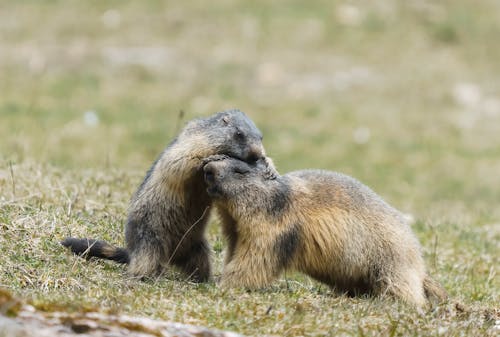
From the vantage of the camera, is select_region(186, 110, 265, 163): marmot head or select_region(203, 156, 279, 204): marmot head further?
select_region(186, 110, 265, 163): marmot head

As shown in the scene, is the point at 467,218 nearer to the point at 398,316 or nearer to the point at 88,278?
the point at 398,316

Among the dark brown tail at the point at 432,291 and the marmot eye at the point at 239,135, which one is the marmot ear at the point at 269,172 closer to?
the marmot eye at the point at 239,135

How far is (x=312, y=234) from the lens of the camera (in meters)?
7.57

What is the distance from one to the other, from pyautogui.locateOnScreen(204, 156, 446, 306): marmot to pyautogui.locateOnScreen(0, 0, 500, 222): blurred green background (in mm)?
6175

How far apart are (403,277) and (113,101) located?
40.5 ft

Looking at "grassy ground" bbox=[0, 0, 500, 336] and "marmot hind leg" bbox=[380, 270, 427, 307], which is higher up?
"grassy ground" bbox=[0, 0, 500, 336]

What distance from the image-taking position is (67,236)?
26.4ft

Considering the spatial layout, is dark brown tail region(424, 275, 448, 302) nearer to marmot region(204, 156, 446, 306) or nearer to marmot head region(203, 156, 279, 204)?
marmot region(204, 156, 446, 306)

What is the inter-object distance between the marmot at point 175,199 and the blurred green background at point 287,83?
652 cm

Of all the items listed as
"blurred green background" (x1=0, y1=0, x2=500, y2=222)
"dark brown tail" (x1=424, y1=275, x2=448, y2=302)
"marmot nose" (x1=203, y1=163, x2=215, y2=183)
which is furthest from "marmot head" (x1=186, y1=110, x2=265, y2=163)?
"blurred green background" (x1=0, y1=0, x2=500, y2=222)


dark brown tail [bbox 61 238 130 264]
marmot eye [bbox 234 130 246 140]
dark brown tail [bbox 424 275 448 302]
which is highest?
marmot eye [bbox 234 130 246 140]

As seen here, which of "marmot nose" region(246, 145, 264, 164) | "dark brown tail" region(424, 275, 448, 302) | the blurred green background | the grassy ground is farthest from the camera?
the blurred green background

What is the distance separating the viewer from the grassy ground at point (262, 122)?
22.4 feet

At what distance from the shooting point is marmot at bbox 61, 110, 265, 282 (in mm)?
7594
